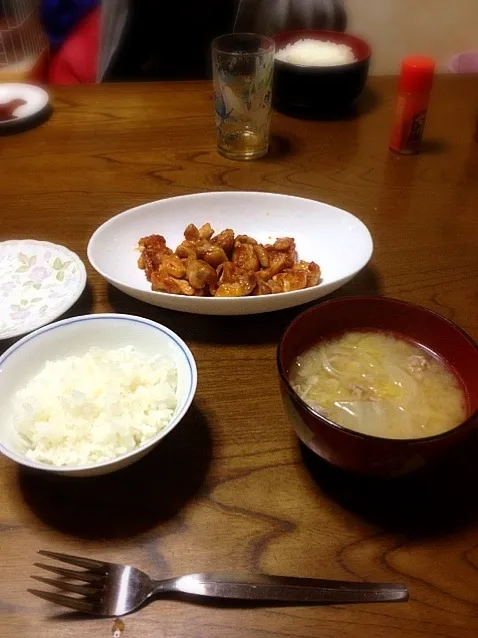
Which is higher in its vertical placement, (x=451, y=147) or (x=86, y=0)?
(x=86, y=0)

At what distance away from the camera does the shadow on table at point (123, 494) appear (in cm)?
79

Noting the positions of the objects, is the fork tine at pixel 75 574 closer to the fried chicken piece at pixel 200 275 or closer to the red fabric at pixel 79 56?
the fried chicken piece at pixel 200 275

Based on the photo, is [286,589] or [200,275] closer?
[286,589]

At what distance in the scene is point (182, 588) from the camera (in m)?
0.70

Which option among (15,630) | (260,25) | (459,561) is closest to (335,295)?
(459,561)

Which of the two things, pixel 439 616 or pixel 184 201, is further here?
pixel 184 201

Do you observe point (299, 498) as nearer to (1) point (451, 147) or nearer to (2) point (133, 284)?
(2) point (133, 284)

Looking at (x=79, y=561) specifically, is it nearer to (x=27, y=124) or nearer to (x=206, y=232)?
(x=206, y=232)

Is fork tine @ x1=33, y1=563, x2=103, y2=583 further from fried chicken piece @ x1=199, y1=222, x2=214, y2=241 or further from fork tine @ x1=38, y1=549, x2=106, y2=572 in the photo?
fried chicken piece @ x1=199, y1=222, x2=214, y2=241

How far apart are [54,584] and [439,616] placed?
0.46 m

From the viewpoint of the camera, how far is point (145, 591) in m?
0.71

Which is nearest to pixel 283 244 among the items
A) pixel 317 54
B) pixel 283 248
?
pixel 283 248

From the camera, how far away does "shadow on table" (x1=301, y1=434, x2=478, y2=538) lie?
793mm

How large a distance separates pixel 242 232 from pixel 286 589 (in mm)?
882
